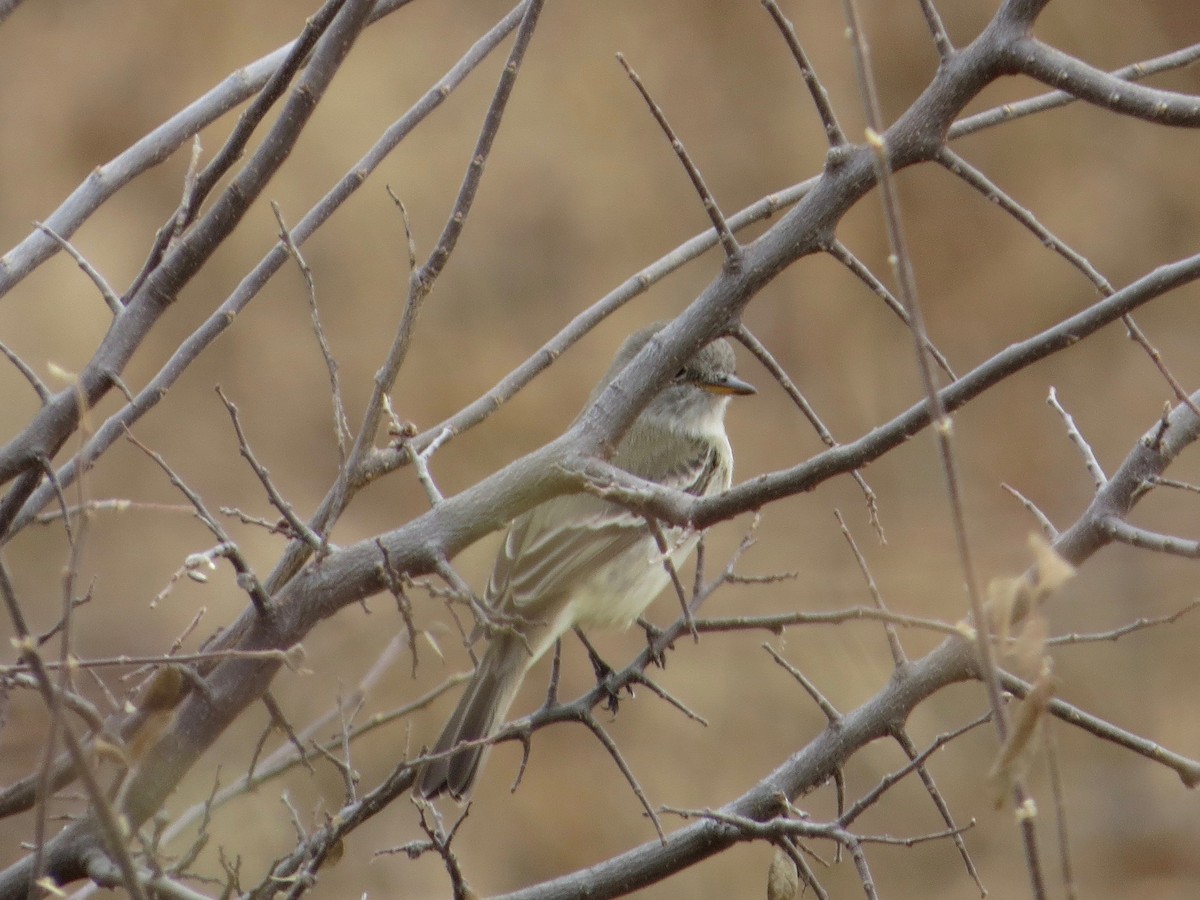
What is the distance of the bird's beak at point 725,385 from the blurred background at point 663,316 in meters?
3.64

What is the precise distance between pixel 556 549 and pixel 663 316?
18.6ft

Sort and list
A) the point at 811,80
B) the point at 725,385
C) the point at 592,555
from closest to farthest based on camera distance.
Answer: the point at 811,80 < the point at 592,555 < the point at 725,385

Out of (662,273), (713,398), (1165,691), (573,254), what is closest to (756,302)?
(573,254)

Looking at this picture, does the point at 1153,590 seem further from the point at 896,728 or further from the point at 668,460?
the point at 896,728

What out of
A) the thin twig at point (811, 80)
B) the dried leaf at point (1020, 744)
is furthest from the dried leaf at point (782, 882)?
the thin twig at point (811, 80)

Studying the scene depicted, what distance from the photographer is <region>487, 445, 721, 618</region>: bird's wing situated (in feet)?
16.7

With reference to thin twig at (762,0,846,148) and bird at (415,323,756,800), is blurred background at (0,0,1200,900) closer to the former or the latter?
bird at (415,323,756,800)

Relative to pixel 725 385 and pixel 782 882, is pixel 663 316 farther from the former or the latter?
pixel 782 882

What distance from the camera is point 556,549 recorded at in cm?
521

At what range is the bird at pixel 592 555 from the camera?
460cm

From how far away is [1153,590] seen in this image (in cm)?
1058

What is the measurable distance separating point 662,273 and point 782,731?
293 inches

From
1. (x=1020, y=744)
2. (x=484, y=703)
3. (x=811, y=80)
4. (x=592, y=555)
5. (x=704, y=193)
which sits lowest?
(x=1020, y=744)

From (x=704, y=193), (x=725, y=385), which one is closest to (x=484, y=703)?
(x=725, y=385)
